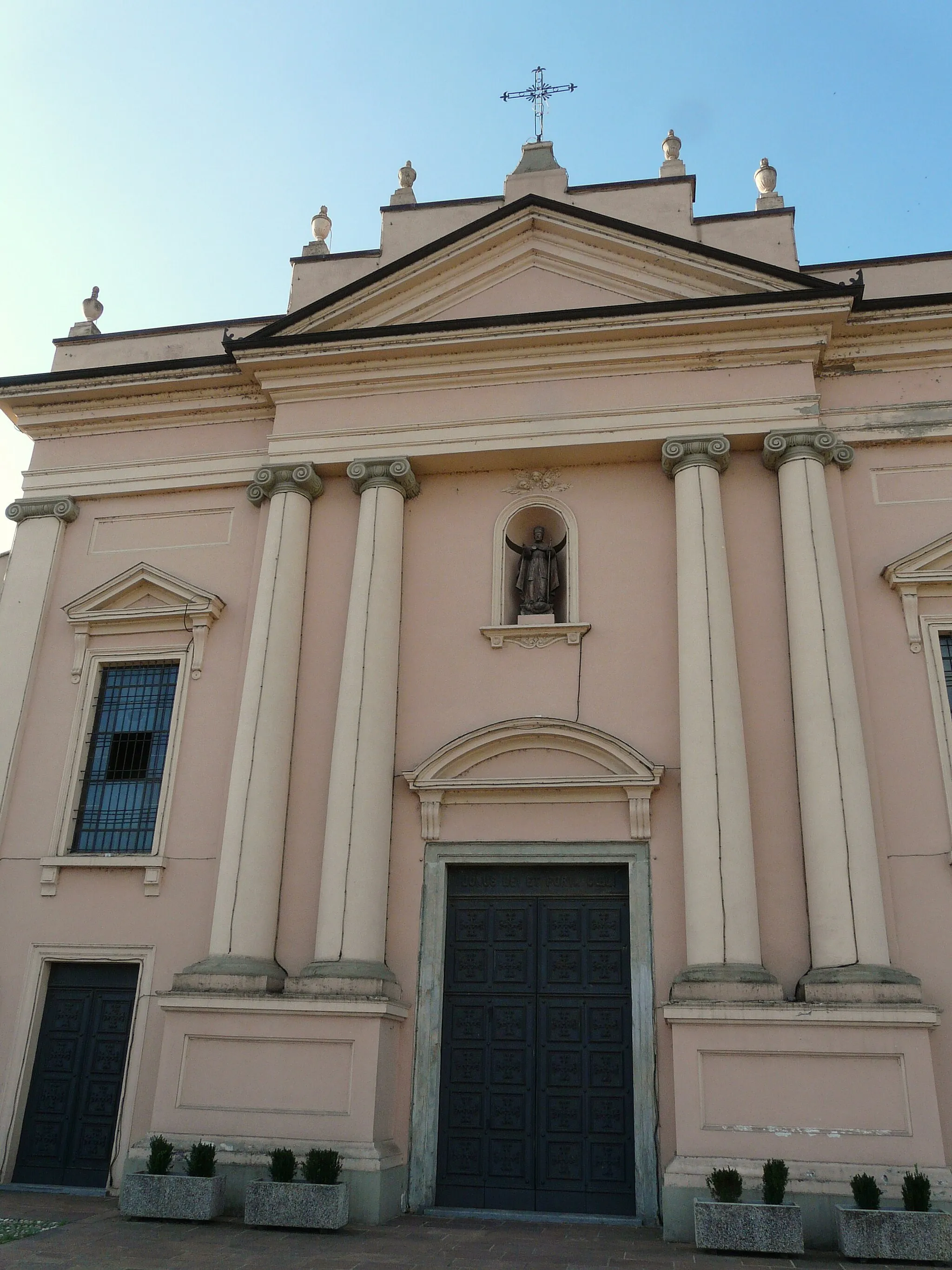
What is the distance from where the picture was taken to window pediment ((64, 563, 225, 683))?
12.2 meters

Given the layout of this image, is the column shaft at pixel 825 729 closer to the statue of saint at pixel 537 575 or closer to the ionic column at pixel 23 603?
the statue of saint at pixel 537 575

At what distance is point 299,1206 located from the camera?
332 inches

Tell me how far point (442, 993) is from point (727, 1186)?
324 cm

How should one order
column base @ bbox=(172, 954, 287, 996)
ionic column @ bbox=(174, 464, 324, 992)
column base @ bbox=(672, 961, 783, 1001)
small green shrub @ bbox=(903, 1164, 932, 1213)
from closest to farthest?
1. small green shrub @ bbox=(903, 1164, 932, 1213)
2. column base @ bbox=(672, 961, 783, 1001)
3. column base @ bbox=(172, 954, 287, 996)
4. ionic column @ bbox=(174, 464, 324, 992)

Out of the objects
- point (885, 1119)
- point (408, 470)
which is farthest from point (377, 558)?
point (885, 1119)

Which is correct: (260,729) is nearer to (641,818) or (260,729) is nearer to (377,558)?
(377,558)

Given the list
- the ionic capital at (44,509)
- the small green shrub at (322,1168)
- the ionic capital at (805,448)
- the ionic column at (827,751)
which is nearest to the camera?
the small green shrub at (322,1168)

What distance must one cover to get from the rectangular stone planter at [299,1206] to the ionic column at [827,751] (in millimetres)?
4278

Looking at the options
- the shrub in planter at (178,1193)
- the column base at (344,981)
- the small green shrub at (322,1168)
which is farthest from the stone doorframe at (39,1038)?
the small green shrub at (322,1168)

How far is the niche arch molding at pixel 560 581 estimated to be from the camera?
Answer: 445 inches

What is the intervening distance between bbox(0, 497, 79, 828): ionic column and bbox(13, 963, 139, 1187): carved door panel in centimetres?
210

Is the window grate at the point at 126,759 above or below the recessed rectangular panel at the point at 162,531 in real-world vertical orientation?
below

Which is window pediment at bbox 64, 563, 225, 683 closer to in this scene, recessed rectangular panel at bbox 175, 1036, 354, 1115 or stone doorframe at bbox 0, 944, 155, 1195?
stone doorframe at bbox 0, 944, 155, 1195

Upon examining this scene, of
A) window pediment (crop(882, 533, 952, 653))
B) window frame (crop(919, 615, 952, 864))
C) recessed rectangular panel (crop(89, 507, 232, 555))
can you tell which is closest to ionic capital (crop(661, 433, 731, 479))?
window pediment (crop(882, 533, 952, 653))
